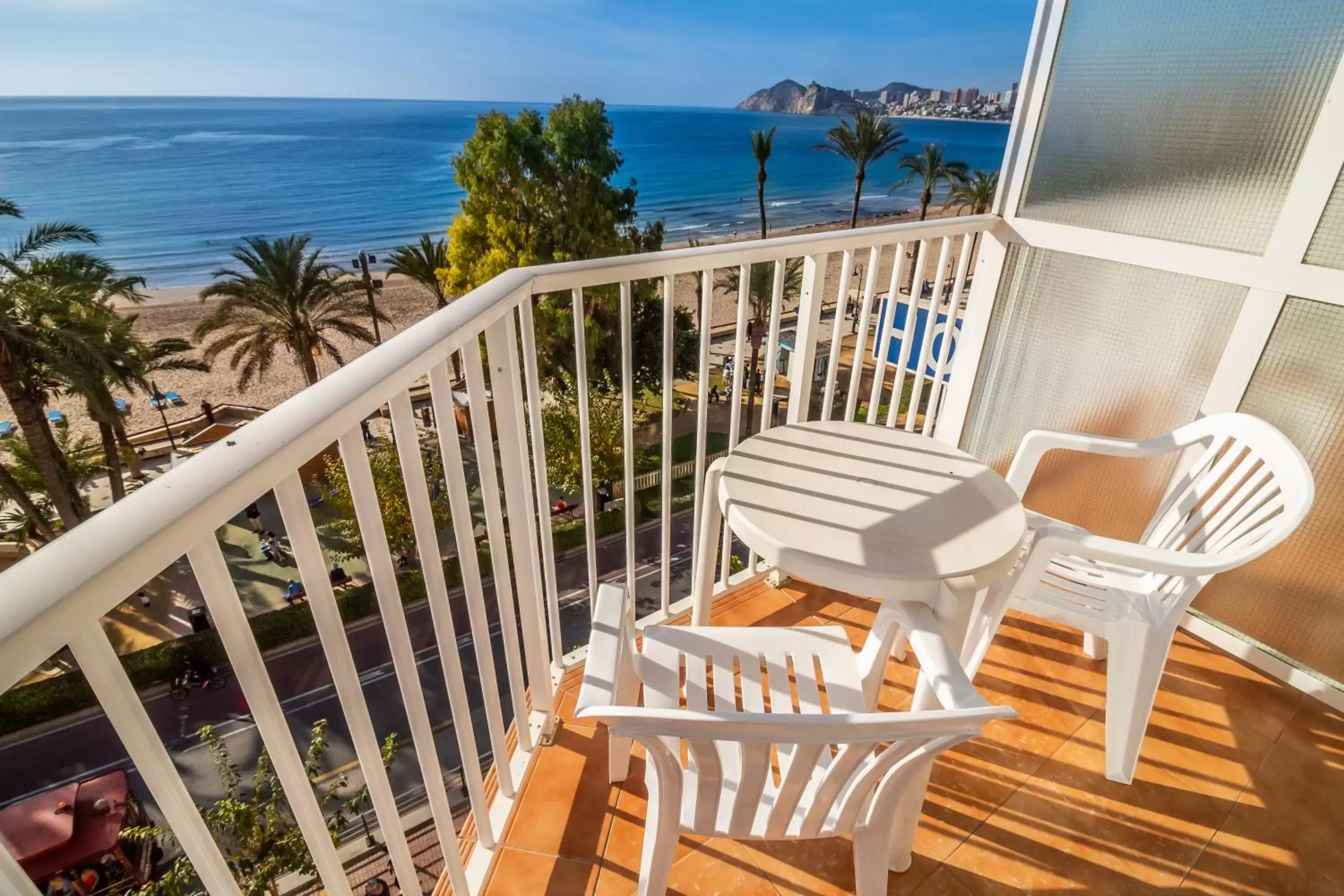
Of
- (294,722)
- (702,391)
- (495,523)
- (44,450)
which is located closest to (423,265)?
(44,450)

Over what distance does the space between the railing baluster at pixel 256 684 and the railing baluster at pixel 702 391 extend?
974 mm

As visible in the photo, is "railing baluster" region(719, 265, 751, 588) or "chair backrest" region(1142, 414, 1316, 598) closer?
"chair backrest" region(1142, 414, 1316, 598)

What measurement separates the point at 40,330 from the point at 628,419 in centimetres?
1102

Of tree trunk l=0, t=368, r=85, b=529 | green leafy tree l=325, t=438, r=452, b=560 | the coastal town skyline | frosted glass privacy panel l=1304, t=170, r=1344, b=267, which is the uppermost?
the coastal town skyline

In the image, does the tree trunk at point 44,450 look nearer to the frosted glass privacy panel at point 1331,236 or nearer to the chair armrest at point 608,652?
the chair armrest at point 608,652

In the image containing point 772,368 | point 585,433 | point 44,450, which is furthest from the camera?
point 44,450

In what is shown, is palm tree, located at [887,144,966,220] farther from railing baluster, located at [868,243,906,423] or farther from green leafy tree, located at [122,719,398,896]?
green leafy tree, located at [122,719,398,896]

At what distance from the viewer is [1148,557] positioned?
4.48 feet

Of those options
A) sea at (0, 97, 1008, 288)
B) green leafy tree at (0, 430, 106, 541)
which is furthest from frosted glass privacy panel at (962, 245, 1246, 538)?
sea at (0, 97, 1008, 288)

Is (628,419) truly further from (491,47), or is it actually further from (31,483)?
(491,47)

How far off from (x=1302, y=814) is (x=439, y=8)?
184ft

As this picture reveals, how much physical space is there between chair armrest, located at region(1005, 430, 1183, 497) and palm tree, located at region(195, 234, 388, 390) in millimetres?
12325

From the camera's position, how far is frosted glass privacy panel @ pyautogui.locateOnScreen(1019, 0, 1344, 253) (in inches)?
66.9

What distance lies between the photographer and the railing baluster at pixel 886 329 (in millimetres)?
2018
